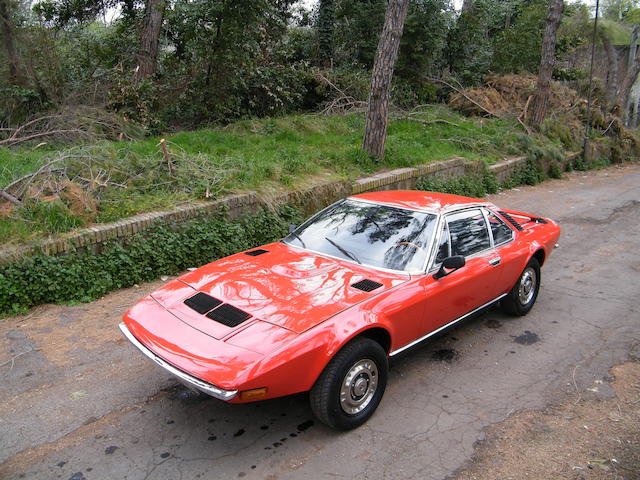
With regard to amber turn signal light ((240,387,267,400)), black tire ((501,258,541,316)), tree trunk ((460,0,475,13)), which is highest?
tree trunk ((460,0,475,13))

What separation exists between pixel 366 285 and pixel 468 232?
152 cm

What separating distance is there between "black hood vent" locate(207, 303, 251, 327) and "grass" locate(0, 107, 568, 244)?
3.11 metres

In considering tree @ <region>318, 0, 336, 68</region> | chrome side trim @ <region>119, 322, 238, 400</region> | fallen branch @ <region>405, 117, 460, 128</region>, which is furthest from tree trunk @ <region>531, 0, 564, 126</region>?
chrome side trim @ <region>119, 322, 238, 400</region>

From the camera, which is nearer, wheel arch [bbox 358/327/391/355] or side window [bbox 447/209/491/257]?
wheel arch [bbox 358/327/391/355]

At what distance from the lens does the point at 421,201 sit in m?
5.48

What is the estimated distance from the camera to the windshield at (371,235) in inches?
185

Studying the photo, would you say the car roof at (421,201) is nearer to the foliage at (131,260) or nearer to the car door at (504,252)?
the car door at (504,252)

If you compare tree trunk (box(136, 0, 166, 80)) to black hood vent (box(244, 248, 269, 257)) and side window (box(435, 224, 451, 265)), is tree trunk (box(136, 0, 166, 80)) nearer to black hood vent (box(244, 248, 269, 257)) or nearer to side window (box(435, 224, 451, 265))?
black hood vent (box(244, 248, 269, 257))

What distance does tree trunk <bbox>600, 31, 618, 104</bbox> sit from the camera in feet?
81.3

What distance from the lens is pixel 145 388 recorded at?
444cm

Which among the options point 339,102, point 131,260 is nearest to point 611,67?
point 339,102

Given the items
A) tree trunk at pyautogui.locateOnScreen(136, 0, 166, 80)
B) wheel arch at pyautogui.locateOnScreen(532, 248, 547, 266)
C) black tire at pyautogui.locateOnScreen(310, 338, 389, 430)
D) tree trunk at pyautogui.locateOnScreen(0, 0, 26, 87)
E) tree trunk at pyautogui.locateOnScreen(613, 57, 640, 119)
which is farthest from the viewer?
tree trunk at pyautogui.locateOnScreen(613, 57, 640, 119)

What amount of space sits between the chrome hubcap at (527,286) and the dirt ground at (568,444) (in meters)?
1.56

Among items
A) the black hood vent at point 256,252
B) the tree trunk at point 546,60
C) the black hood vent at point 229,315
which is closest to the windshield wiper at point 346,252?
the black hood vent at point 256,252
